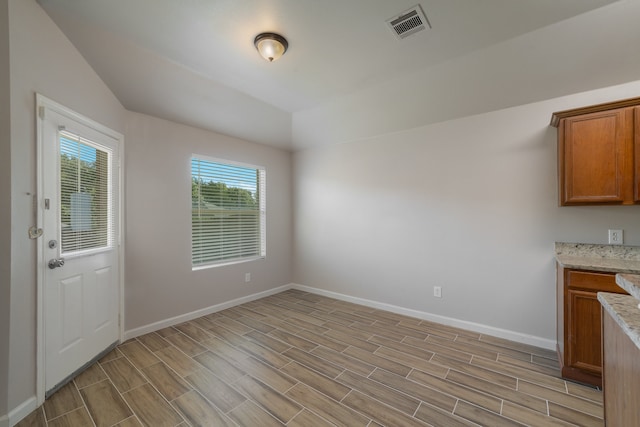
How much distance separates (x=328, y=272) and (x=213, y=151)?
261cm

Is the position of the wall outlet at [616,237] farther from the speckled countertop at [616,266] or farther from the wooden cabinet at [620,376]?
the wooden cabinet at [620,376]

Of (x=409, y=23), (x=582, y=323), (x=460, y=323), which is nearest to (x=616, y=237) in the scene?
(x=582, y=323)

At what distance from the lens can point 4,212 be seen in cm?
167

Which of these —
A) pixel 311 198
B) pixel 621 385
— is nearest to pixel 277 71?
pixel 311 198

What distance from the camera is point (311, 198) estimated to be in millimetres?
4699

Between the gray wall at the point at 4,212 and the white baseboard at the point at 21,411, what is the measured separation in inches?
2.3

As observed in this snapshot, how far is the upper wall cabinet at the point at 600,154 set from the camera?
210 centimetres

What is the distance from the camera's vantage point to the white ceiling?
1891 millimetres

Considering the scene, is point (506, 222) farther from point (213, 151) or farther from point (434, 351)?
point (213, 151)

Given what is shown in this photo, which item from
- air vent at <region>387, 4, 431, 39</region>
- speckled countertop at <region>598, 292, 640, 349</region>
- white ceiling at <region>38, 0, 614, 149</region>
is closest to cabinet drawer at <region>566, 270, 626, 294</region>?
speckled countertop at <region>598, 292, 640, 349</region>

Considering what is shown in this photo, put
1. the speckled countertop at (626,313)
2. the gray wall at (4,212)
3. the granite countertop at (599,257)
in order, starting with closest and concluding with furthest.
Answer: the speckled countertop at (626,313) < the gray wall at (4,212) < the granite countertop at (599,257)

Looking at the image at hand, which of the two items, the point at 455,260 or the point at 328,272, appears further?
the point at 328,272

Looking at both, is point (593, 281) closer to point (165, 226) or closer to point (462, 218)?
point (462, 218)

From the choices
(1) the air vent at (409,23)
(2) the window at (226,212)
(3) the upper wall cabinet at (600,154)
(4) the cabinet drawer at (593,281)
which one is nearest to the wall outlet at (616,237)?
(3) the upper wall cabinet at (600,154)
